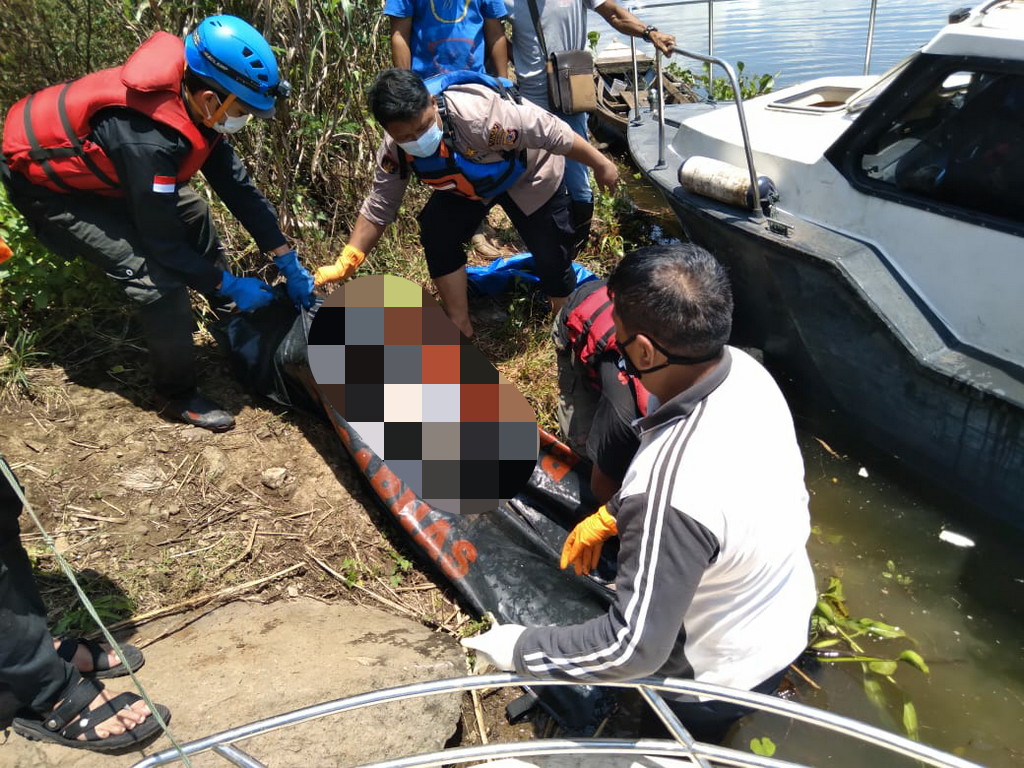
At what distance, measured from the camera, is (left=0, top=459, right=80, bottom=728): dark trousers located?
1.96m

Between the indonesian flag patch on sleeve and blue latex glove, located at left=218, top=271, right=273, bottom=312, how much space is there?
1.47 ft

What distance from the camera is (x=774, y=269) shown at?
10.9 feet

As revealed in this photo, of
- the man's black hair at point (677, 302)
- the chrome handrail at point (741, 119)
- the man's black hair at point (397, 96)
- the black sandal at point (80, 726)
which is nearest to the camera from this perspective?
the man's black hair at point (677, 302)

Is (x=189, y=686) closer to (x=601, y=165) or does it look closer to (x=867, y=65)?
(x=601, y=165)

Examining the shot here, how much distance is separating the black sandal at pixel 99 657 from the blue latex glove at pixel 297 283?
1.56 m

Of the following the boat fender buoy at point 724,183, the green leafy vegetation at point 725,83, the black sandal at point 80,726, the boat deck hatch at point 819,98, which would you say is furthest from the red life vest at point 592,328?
the green leafy vegetation at point 725,83

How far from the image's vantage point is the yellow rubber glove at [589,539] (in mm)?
2178

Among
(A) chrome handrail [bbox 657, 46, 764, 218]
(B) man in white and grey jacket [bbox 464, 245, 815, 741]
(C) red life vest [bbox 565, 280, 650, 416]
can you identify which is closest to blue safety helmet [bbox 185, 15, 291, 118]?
(C) red life vest [bbox 565, 280, 650, 416]

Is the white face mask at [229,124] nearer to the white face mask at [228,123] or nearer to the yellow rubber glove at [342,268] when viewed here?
the white face mask at [228,123]

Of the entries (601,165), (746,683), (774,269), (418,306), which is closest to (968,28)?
(774,269)

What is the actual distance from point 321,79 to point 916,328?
10.7ft

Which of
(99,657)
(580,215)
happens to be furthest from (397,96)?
(99,657)

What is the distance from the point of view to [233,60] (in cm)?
272

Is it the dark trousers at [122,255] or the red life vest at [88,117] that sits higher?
the red life vest at [88,117]
